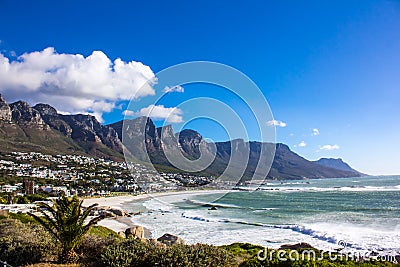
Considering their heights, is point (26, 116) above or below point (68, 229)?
above

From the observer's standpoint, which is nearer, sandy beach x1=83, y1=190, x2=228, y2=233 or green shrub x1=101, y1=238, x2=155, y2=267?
green shrub x1=101, y1=238, x2=155, y2=267

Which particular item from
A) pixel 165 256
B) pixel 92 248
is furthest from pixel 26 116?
pixel 165 256

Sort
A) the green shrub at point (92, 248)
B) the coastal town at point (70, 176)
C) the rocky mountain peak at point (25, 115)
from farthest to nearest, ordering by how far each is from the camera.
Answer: the rocky mountain peak at point (25, 115)
the coastal town at point (70, 176)
the green shrub at point (92, 248)

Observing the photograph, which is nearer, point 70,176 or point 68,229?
point 68,229

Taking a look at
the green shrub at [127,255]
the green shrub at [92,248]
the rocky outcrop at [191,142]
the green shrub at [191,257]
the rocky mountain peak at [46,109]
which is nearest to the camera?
the green shrub at [191,257]

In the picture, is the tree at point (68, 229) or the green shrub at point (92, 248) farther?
the green shrub at point (92, 248)

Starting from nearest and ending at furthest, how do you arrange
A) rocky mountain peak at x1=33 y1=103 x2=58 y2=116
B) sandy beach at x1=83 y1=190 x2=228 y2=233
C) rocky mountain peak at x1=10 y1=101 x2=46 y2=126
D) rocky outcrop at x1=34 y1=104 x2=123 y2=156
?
sandy beach at x1=83 y1=190 x2=228 y2=233 < rocky mountain peak at x1=10 y1=101 x2=46 y2=126 < rocky outcrop at x1=34 y1=104 x2=123 y2=156 < rocky mountain peak at x1=33 y1=103 x2=58 y2=116

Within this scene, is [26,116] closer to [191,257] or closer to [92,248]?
[92,248]

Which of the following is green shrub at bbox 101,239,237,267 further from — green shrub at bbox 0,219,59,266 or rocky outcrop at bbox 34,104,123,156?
rocky outcrop at bbox 34,104,123,156

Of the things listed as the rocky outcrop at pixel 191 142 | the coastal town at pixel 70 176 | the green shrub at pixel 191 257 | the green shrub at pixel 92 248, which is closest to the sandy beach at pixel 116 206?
the coastal town at pixel 70 176

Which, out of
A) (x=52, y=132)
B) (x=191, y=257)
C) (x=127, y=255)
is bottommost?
(x=127, y=255)

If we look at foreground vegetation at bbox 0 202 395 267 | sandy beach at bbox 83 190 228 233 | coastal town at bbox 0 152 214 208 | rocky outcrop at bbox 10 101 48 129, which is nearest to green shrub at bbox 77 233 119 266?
foreground vegetation at bbox 0 202 395 267

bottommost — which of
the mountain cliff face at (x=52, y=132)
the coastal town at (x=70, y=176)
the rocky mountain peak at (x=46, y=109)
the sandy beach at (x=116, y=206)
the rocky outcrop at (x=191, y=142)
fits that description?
the sandy beach at (x=116, y=206)

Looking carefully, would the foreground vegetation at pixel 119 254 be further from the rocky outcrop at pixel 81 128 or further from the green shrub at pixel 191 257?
the rocky outcrop at pixel 81 128
